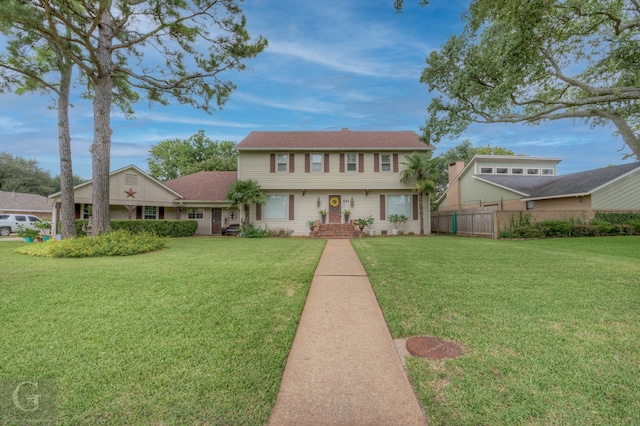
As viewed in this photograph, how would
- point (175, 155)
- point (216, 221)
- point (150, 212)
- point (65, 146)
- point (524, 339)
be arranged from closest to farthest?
point (524, 339) < point (65, 146) < point (150, 212) < point (216, 221) < point (175, 155)

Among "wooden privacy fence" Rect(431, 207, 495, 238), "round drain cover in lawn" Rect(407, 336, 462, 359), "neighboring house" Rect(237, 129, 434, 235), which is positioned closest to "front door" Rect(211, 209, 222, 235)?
"neighboring house" Rect(237, 129, 434, 235)

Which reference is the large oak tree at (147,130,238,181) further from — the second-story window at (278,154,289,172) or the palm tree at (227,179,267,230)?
the palm tree at (227,179,267,230)

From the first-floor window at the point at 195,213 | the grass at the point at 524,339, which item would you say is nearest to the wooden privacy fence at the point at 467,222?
the grass at the point at 524,339

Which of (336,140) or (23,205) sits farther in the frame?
(23,205)

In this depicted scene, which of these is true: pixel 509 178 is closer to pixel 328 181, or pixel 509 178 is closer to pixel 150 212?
pixel 328 181

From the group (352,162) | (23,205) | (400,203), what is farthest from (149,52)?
(23,205)

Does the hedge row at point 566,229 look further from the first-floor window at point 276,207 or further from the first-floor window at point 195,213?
the first-floor window at point 195,213

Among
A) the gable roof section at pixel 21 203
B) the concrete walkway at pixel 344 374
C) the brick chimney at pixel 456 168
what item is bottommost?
the concrete walkway at pixel 344 374

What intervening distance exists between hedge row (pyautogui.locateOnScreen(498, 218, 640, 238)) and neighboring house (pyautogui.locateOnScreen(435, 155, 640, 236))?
48 centimetres

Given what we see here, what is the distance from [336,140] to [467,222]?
9535 millimetres

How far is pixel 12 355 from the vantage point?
2.45 m

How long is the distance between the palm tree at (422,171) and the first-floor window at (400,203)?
105 cm

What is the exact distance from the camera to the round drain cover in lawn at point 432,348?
8.28 feet

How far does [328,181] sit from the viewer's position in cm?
1725
